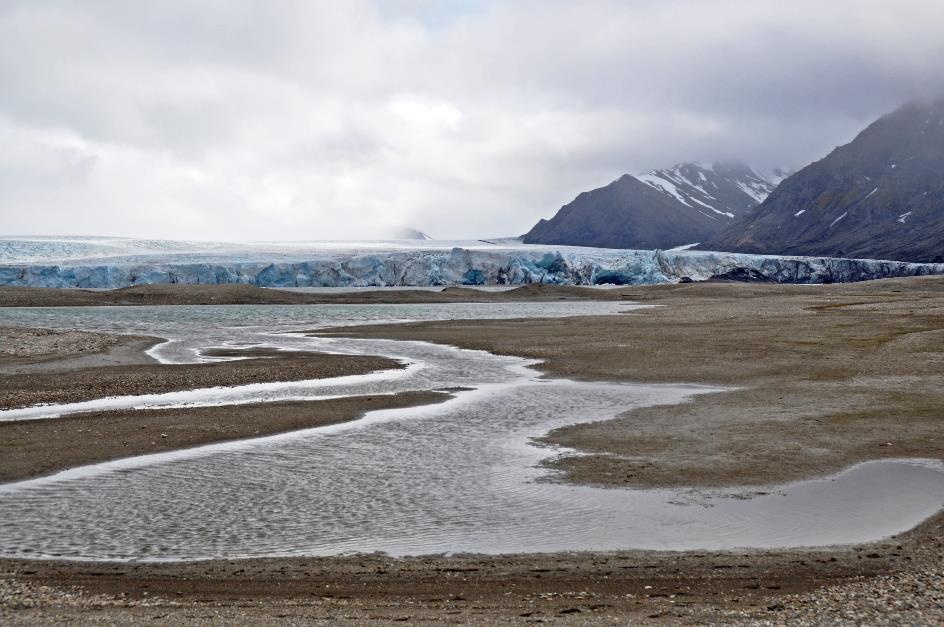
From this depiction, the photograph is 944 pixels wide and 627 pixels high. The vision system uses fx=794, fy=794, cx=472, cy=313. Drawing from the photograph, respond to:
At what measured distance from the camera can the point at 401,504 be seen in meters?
12.7

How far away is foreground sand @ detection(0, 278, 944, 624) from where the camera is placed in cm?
→ 820

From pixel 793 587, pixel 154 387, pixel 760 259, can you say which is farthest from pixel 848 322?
pixel 760 259

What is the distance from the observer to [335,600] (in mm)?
8648

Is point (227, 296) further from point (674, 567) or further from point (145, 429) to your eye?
point (674, 567)

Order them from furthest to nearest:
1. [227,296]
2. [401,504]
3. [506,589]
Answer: [227,296] → [401,504] → [506,589]

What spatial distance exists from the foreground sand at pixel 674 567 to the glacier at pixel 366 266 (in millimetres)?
83686

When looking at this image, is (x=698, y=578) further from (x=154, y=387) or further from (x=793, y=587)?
(x=154, y=387)

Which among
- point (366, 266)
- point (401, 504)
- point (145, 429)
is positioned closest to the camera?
point (401, 504)

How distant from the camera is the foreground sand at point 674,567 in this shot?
8203 mm

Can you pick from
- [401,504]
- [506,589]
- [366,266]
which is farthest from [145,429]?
[366,266]

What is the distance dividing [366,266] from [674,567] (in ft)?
339

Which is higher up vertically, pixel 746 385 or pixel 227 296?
pixel 746 385

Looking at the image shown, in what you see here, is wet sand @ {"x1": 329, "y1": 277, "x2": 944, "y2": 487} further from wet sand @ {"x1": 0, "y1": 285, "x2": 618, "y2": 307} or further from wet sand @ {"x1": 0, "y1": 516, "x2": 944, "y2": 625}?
wet sand @ {"x1": 0, "y1": 285, "x2": 618, "y2": 307}

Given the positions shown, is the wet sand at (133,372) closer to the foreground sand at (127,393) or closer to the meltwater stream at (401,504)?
the foreground sand at (127,393)
